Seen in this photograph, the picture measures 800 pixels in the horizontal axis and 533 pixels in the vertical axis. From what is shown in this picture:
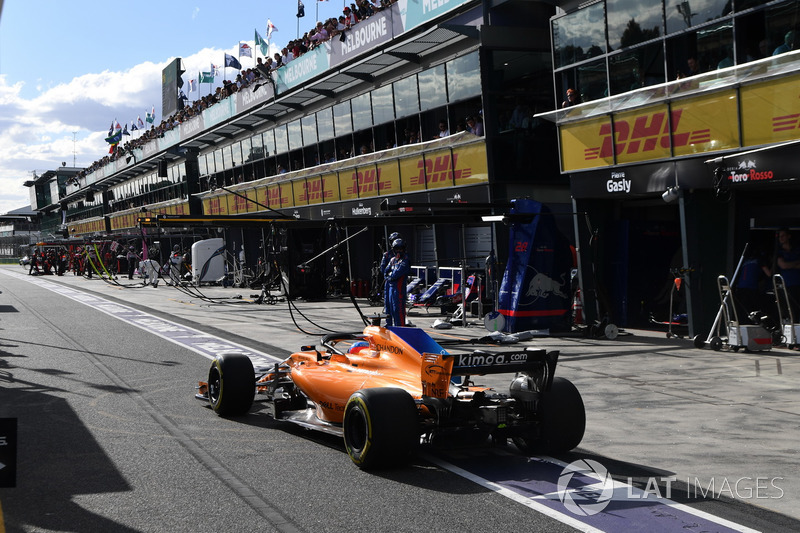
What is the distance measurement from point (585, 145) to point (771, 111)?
4684 millimetres

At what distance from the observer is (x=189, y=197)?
172 ft

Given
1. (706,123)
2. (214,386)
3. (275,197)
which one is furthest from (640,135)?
(275,197)

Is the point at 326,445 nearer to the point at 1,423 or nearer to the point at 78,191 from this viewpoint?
the point at 1,423

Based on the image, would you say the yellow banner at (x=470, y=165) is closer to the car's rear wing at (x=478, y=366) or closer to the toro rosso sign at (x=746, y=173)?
the toro rosso sign at (x=746, y=173)

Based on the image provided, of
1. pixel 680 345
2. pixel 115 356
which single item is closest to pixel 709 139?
pixel 680 345

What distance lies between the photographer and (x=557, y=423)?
7.25 m

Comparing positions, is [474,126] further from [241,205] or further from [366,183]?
[241,205]

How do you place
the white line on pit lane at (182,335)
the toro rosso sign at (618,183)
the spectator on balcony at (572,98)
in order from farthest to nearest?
the spectator on balcony at (572,98), the toro rosso sign at (618,183), the white line on pit lane at (182,335)

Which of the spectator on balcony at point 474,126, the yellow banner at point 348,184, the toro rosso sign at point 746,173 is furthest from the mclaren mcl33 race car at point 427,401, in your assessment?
the yellow banner at point 348,184

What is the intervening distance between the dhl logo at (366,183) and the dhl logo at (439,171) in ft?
7.33

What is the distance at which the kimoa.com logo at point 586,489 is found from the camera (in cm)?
596

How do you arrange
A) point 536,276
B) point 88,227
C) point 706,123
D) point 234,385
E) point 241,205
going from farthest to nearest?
point 88,227 → point 241,205 → point 536,276 → point 706,123 → point 234,385

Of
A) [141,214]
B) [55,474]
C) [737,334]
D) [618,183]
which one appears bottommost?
[737,334]

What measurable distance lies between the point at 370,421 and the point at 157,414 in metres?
3.78
